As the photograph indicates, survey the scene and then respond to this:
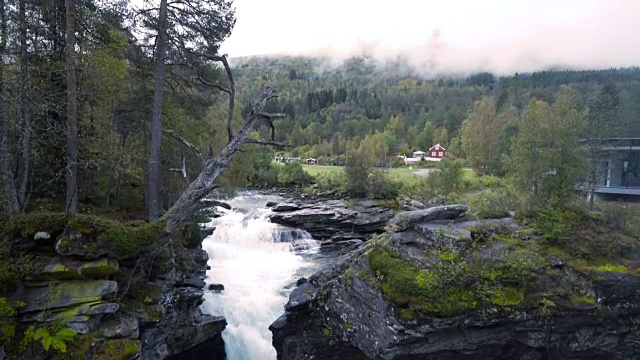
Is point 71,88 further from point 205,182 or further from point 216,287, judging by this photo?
point 216,287

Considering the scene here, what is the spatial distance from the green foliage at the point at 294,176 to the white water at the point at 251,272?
14.6 meters

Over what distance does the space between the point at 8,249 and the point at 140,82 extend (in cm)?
901

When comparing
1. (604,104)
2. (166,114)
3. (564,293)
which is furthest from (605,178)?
(166,114)

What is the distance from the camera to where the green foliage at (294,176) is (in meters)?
47.3

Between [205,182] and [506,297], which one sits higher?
[205,182]

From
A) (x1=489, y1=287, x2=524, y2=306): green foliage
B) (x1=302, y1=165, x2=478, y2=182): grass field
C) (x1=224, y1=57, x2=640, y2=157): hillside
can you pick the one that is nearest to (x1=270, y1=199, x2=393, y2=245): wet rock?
(x1=302, y1=165, x2=478, y2=182): grass field

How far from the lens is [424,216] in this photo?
43.9 feet

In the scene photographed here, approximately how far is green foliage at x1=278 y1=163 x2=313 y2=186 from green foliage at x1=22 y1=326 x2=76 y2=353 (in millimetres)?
39591

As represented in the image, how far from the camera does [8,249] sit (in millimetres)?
7957

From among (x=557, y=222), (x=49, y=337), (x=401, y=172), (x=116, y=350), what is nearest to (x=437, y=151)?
(x=401, y=172)

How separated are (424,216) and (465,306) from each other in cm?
365

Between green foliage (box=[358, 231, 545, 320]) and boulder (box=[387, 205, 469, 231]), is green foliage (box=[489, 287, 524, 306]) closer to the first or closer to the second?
green foliage (box=[358, 231, 545, 320])

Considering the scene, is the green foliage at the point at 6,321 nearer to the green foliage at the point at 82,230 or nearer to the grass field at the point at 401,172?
the green foliage at the point at 82,230

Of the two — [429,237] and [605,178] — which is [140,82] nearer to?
[429,237]
